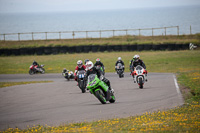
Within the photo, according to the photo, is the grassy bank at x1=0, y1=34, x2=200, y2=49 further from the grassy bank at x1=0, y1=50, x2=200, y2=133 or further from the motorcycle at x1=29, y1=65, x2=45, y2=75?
the motorcycle at x1=29, y1=65, x2=45, y2=75

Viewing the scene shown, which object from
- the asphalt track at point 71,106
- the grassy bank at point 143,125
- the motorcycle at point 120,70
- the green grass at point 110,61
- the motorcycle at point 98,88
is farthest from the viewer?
the green grass at point 110,61

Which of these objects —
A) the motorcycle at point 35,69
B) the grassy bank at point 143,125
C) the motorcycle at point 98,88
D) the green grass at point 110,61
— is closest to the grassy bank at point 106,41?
the green grass at point 110,61

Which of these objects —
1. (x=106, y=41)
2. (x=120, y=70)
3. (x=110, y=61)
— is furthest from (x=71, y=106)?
(x=106, y=41)

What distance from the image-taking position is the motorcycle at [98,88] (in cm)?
1230

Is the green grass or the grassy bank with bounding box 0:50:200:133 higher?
the green grass

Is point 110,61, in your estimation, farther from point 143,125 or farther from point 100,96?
point 143,125

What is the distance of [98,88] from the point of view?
1236cm

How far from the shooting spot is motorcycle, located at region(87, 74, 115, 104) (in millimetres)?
12298

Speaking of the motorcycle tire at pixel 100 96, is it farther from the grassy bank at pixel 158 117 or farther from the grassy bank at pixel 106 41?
the grassy bank at pixel 106 41

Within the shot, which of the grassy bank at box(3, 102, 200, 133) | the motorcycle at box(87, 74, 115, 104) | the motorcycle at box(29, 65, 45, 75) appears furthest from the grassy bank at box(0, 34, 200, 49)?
the grassy bank at box(3, 102, 200, 133)

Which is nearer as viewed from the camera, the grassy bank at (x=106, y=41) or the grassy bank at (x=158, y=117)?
the grassy bank at (x=158, y=117)

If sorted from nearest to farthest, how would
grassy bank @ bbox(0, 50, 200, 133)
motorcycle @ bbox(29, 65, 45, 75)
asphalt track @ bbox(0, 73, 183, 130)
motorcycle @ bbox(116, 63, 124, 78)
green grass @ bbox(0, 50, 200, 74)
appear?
1. grassy bank @ bbox(0, 50, 200, 133)
2. asphalt track @ bbox(0, 73, 183, 130)
3. motorcycle @ bbox(116, 63, 124, 78)
4. motorcycle @ bbox(29, 65, 45, 75)
5. green grass @ bbox(0, 50, 200, 74)

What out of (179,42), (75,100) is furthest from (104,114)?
(179,42)

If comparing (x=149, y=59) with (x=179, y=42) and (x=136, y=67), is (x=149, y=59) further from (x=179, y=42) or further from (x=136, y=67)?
(x=136, y=67)
